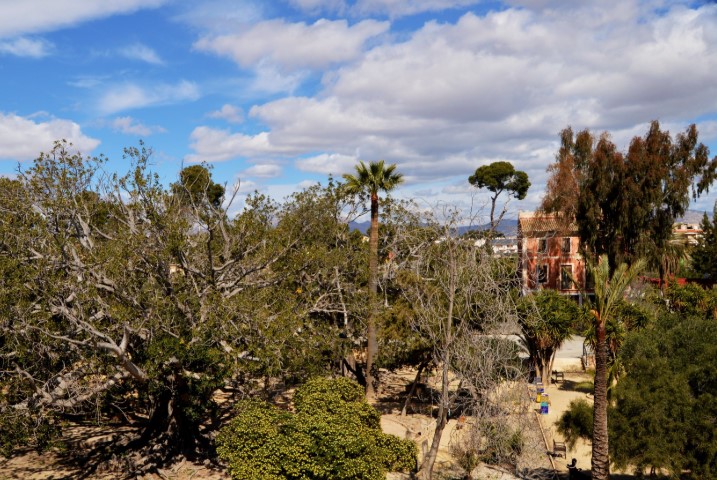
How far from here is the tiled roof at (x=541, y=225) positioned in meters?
55.3

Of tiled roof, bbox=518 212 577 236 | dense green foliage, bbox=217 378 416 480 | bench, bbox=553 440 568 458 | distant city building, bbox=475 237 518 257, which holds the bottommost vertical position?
bench, bbox=553 440 568 458

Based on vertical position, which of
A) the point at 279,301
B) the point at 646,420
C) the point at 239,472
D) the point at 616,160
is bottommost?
the point at 239,472

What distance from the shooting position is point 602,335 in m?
15.9

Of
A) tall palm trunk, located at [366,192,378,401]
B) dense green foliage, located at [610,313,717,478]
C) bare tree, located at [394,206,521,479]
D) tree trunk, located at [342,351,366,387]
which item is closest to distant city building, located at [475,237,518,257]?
bare tree, located at [394,206,521,479]

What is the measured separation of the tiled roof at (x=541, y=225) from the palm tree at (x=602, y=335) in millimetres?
39129

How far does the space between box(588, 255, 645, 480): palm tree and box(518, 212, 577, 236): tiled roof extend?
128 ft

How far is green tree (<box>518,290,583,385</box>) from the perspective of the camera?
31.0 m

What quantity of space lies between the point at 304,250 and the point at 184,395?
786 cm

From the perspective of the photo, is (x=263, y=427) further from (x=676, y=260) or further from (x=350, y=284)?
(x=676, y=260)

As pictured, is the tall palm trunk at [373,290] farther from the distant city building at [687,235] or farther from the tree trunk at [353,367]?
the distant city building at [687,235]

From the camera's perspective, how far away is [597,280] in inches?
622

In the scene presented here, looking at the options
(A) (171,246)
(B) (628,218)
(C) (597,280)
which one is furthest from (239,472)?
(B) (628,218)

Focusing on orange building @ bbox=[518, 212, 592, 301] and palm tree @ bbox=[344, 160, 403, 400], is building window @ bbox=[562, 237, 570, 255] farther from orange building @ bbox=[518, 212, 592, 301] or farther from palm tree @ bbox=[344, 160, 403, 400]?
palm tree @ bbox=[344, 160, 403, 400]

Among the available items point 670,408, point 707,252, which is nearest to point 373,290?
point 670,408
